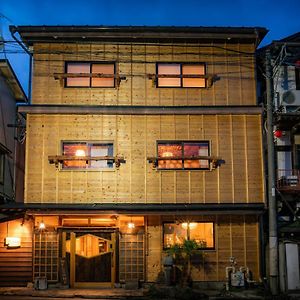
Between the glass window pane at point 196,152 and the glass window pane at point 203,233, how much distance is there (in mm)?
2538

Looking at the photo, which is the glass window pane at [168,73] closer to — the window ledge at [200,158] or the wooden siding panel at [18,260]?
the window ledge at [200,158]

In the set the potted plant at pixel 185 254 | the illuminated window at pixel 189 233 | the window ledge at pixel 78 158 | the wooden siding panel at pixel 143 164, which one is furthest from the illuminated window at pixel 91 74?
the potted plant at pixel 185 254

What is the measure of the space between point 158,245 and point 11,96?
39.6 ft

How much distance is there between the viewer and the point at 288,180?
840 inches

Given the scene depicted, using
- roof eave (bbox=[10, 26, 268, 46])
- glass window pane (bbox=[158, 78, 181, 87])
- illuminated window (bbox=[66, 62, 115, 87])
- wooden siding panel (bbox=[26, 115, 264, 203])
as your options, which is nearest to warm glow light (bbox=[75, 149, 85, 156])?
wooden siding panel (bbox=[26, 115, 264, 203])

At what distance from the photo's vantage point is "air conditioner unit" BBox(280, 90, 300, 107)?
72.4 feet

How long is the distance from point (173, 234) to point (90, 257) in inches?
149

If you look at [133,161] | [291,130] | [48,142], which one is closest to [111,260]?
[133,161]

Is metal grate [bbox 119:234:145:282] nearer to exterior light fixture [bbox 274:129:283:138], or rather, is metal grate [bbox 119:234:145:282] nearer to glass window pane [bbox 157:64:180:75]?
glass window pane [bbox 157:64:180:75]

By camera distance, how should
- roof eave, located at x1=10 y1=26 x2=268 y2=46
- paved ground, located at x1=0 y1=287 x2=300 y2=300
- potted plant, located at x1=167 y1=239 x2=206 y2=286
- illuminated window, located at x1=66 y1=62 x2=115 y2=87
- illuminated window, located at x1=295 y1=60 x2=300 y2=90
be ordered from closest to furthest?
1. paved ground, located at x1=0 y1=287 x2=300 y2=300
2. potted plant, located at x1=167 y1=239 x2=206 y2=286
3. roof eave, located at x1=10 y1=26 x2=268 y2=46
4. illuminated window, located at x1=66 y1=62 x2=115 y2=87
5. illuminated window, located at x1=295 y1=60 x2=300 y2=90

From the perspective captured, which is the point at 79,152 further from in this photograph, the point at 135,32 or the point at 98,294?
the point at 98,294

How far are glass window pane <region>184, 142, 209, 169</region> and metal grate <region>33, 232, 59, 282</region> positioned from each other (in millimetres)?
6641

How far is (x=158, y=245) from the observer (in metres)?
20.9

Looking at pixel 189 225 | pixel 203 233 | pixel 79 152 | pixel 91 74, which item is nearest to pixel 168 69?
pixel 91 74
